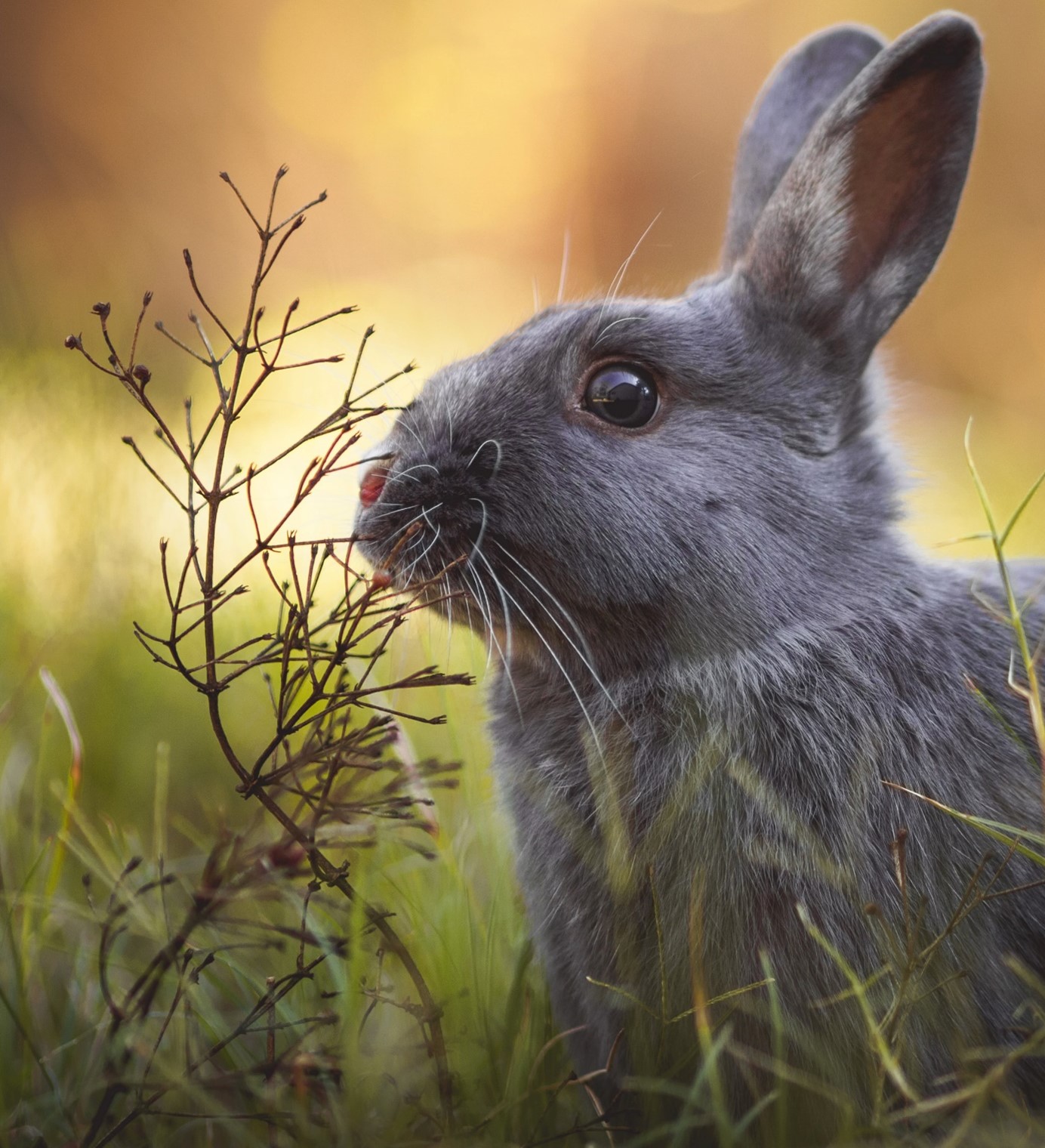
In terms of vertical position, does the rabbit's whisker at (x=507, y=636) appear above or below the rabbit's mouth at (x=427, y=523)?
below

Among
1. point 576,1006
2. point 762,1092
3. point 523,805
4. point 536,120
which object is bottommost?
point 762,1092

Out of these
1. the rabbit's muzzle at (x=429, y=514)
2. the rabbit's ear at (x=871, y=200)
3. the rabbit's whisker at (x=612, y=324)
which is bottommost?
the rabbit's muzzle at (x=429, y=514)

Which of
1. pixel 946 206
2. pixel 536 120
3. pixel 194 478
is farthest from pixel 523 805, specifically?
pixel 536 120

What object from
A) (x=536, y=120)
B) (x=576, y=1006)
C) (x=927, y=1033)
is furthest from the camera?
(x=536, y=120)

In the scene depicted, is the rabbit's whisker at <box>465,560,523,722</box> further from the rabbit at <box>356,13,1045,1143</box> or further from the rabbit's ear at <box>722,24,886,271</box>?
the rabbit's ear at <box>722,24,886,271</box>

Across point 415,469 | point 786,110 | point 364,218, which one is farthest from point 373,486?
point 364,218

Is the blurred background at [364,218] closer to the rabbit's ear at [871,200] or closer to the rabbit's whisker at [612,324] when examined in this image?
the rabbit's ear at [871,200]

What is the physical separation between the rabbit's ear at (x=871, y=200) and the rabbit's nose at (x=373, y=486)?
1057mm

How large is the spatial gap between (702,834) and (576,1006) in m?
0.55

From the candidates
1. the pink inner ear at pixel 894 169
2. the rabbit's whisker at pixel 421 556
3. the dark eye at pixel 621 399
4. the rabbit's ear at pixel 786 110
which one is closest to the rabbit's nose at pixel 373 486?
the rabbit's whisker at pixel 421 556

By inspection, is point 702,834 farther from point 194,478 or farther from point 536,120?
point 536,120

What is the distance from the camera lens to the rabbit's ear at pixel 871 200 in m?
2.53

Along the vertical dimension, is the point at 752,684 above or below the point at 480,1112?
above

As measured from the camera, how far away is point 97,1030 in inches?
80.4
